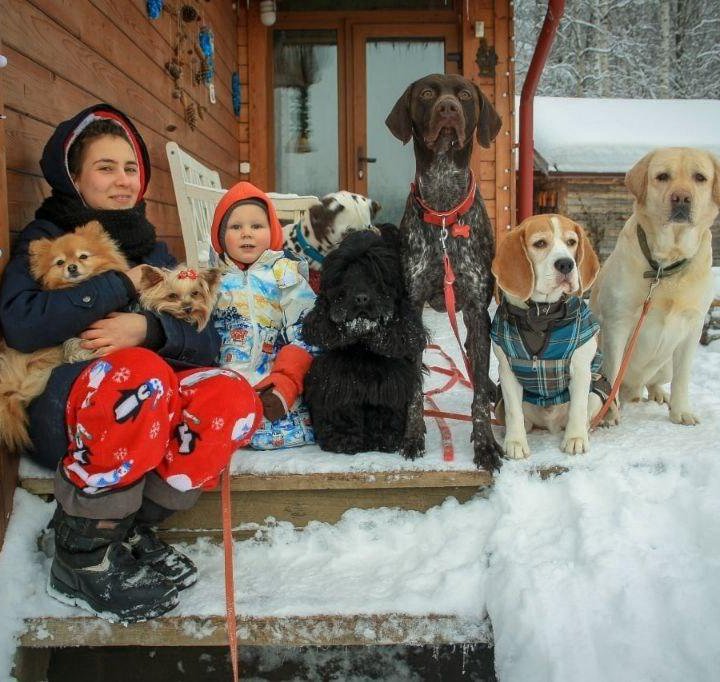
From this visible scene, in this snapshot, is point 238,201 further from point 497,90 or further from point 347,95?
point 347,95

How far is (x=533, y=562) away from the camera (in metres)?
1.80

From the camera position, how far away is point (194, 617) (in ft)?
5.89

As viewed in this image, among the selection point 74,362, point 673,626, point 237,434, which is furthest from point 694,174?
point 74,362

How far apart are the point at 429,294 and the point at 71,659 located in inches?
69.4

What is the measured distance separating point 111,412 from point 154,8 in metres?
3.37

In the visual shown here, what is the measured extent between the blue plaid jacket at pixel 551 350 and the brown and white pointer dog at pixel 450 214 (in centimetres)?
14

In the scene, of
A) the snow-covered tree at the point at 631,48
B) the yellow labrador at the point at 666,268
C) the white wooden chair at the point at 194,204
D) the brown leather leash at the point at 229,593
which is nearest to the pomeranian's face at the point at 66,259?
the brown leather leash at the point at 229,593

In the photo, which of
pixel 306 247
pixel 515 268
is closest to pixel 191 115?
pixel 306 247

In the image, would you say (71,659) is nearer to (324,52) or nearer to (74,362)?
(74,362)

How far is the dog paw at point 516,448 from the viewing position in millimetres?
2221

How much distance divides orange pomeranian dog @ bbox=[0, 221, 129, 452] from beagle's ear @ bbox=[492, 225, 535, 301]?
134 centimetres

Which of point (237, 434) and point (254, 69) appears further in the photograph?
point (254, 69)

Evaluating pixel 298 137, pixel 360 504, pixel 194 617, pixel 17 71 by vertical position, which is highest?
pixel 298 137

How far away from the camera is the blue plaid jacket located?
2.23 metres
